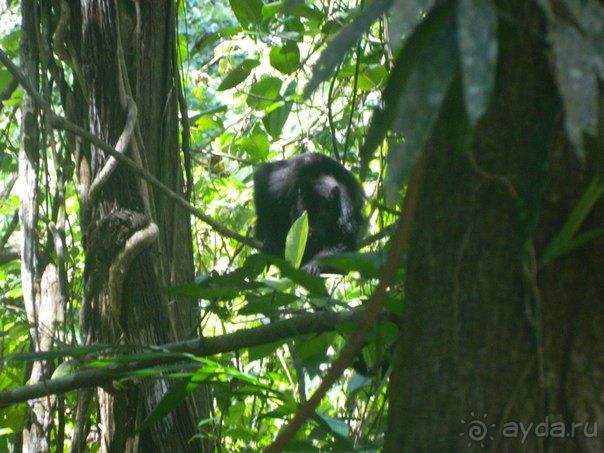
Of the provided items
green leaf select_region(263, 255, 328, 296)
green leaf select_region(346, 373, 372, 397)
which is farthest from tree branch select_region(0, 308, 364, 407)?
green leaf select_region(346, 373, 372, 397)

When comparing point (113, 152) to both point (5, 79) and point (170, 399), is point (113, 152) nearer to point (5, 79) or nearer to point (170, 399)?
point (170, 399)

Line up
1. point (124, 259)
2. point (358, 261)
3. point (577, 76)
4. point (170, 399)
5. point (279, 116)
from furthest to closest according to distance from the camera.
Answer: point (279, 116)
point (124, 259)
point (170, 399)
point (358, 261)
point (577, 76)

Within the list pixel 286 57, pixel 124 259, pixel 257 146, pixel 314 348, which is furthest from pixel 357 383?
pixel 257 146

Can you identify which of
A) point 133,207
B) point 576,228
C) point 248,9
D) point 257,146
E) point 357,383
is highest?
point 248,9

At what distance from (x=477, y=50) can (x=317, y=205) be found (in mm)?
2196

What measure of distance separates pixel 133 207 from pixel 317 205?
1.10 meters

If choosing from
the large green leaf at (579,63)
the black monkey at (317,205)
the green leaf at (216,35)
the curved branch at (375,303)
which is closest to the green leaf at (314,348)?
the curved branch at (375,303)

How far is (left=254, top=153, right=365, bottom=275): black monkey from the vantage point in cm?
258

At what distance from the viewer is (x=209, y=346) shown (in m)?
0.98

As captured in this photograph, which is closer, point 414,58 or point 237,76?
point 414,58

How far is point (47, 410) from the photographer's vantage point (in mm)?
1690

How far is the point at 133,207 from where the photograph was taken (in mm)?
1615

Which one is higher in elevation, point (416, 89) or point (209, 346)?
point (416, 89)

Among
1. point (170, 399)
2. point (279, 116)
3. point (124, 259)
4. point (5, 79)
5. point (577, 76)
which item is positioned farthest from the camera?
point (279, 116)
